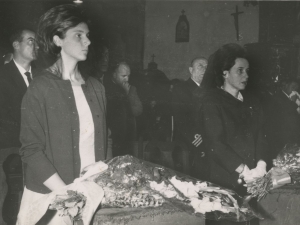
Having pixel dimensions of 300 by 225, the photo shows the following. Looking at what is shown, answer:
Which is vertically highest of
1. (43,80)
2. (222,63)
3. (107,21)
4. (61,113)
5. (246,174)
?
(107,21)

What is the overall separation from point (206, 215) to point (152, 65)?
1.98 meters

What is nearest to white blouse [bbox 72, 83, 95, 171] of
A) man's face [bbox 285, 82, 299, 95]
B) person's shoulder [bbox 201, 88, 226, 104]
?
person's shoulder [bbox 201, 88, 226, 104]

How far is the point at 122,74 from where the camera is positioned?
3.22m

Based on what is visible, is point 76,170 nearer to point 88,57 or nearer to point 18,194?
point 88,57

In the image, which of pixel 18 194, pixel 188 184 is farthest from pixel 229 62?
pixel 18 194

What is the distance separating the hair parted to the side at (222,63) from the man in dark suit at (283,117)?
1120 millimetres

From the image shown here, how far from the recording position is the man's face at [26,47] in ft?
8.69

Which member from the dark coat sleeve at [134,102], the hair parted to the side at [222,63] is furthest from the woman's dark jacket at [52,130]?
the dark coat sleeve at [134,102]

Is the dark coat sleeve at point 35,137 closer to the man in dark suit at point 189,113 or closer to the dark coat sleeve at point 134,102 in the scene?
the dark coat sleeve at point 134,102

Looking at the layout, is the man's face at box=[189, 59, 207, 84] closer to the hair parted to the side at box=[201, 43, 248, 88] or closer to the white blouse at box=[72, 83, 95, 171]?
the hair parted to the side at box=[201, 43, 248, 88]

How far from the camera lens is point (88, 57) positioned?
2.01 meters

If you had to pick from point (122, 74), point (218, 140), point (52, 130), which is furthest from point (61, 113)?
point (122, 74)

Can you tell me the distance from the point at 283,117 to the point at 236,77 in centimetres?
123

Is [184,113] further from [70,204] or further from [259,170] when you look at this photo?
[70,204]
